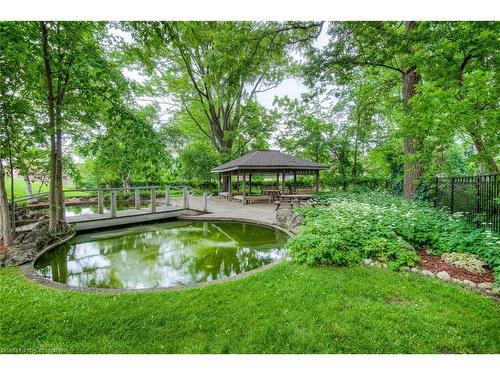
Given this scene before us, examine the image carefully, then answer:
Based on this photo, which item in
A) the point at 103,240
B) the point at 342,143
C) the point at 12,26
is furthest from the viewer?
the point at 342,143

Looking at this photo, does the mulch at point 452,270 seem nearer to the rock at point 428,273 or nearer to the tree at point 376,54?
the rock at point 428,273

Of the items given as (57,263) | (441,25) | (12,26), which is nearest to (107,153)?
(12,26)

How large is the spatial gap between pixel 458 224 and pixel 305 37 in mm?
6364

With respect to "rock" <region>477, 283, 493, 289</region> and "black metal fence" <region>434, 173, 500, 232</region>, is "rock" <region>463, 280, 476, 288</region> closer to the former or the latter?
"rock" <region>477, 283, 493, 289</region>

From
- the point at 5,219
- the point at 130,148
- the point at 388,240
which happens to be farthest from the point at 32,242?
the point at 388,240

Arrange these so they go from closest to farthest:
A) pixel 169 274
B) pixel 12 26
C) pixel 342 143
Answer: pixel 12 26
pixel 169 274
pixel 342 143

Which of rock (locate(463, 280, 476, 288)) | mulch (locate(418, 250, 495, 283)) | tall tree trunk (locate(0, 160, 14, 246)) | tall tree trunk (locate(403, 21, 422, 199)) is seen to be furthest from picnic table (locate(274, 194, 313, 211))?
tall tree trunk (locate(0, 160, 14, 246))

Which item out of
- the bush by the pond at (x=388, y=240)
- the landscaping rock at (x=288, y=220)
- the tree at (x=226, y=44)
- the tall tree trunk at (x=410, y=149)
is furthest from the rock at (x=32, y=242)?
the tall tree trunk at (x=410, y=149)

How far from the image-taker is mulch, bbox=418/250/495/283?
11.6 ft

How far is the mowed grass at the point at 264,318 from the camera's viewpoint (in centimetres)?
234

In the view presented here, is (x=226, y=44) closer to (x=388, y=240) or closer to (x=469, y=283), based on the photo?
(x=388, y=240)

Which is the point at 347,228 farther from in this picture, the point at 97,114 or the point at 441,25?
the point at 97,114

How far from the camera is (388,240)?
4609mm
